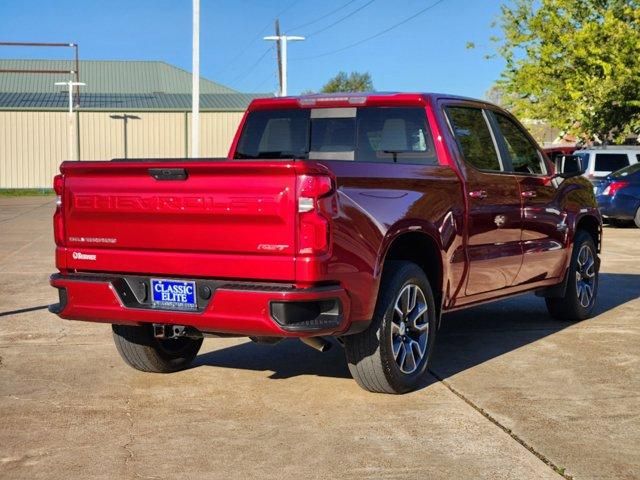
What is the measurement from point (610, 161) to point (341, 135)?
58.3ft

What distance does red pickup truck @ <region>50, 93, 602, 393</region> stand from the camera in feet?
17.5

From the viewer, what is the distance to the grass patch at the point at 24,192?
1736 inches

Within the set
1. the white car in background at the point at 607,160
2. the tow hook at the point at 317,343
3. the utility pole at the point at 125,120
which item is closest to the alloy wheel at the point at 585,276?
the tow hook at the point at 317,343

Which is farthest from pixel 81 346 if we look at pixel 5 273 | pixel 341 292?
pixel 5 273

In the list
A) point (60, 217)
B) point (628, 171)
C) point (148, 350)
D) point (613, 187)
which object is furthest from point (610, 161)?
point (60, 217)

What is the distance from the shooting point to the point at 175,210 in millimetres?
5609

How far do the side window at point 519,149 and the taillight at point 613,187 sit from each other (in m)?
13.7

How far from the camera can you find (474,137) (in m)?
7.31

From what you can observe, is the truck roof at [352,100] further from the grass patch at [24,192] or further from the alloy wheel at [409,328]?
the grass patch at [24,192]

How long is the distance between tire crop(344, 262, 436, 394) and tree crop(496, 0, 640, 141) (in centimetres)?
2673

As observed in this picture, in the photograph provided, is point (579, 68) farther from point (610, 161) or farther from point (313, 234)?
point (313, 234)

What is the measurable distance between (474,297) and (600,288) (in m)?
4.51

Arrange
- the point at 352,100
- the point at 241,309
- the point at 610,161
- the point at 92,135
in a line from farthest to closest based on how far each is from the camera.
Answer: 1. the point at 92,135
2. the point at 610,161
3. the point at 352,100
4. the point at 241,309

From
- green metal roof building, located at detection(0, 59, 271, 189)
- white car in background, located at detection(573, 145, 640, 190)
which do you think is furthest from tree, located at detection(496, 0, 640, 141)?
green metal roof building, located at detection(0, 59, 271, 189)
